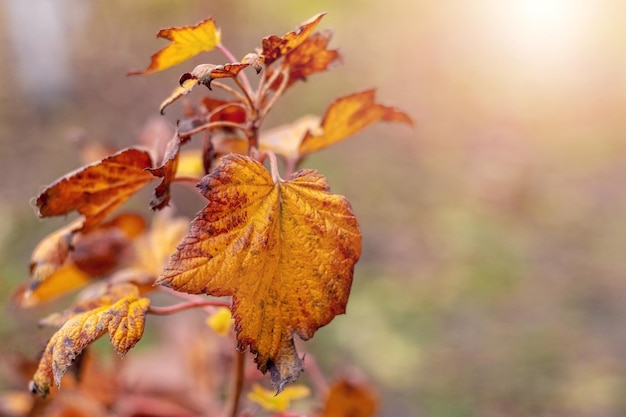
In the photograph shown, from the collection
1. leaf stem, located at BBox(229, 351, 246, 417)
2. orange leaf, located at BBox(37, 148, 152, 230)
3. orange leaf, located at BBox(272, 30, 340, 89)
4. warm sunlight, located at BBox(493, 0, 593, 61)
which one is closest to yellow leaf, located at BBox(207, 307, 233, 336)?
leaf stem, located at BBox(229, 351, 246, 417)

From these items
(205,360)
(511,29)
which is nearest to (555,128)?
(511,29)

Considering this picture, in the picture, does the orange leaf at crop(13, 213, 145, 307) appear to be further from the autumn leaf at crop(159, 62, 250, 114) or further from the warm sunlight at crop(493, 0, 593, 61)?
the warm sunlight at crop(493, 0, 593, 61)

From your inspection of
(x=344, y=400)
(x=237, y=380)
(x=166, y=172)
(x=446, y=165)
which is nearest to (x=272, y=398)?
(x=237, y=380)

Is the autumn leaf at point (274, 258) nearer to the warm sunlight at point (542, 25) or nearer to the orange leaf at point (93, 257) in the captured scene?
the orange leaf at point (93, 257)

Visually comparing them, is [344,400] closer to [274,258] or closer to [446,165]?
[274,258]

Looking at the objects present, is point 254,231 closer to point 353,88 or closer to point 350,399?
point 350,399

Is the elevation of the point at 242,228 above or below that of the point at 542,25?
below

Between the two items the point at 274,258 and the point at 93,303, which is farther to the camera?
the point at 93,303
